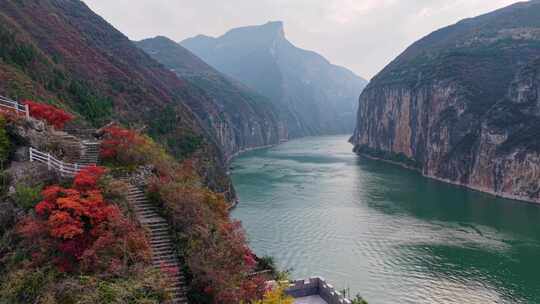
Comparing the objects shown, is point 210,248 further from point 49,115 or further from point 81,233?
point 49,115

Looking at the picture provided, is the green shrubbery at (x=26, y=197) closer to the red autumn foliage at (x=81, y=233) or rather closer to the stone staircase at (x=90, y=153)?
the red autumn foliage at (x=81, y=233)

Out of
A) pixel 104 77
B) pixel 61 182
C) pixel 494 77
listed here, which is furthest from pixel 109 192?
pixel 494 77

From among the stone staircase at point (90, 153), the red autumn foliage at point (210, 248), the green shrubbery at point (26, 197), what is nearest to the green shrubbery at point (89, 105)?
the stone staircase at point (90, 153)

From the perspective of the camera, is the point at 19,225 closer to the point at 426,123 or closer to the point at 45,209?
the point at 45,209

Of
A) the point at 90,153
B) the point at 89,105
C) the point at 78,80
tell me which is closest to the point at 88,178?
the point at 90,153

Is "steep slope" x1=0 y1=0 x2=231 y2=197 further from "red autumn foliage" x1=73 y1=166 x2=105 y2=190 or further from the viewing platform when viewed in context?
the viewing platform

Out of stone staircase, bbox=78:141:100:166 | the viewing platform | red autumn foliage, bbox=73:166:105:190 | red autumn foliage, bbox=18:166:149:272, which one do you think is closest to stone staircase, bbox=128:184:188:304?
red autumn foliage, bbox=18:166:149:272
